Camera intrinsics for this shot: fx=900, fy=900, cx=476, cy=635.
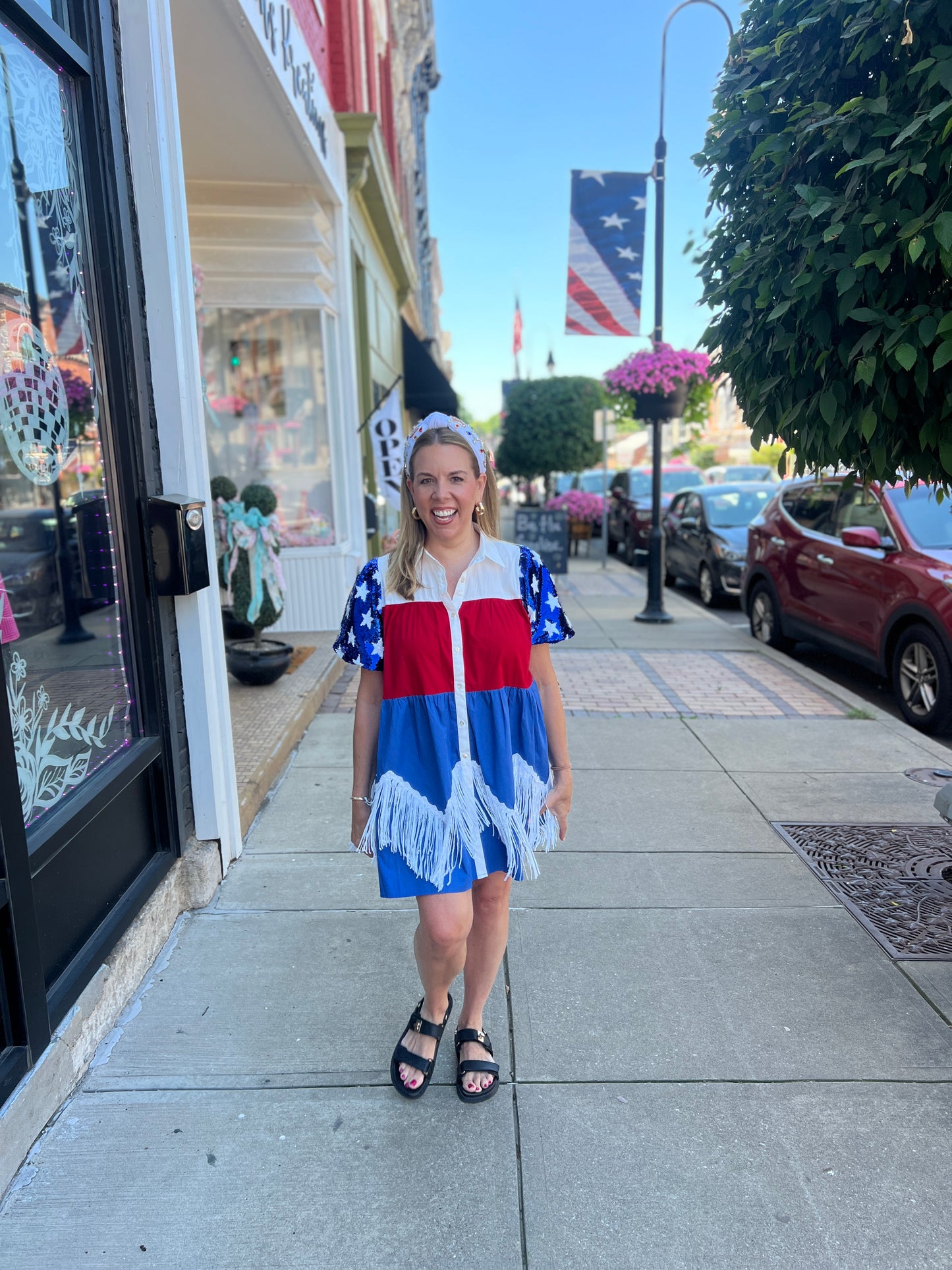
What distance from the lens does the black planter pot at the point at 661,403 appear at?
10531 millimetres

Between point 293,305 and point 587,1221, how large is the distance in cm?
713

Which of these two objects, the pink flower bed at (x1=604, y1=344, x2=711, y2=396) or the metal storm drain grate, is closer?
the metal storm drain grate

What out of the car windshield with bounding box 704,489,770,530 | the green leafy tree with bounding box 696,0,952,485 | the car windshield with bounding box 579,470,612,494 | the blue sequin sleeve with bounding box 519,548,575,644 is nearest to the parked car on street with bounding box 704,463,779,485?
the car windshield with bounding box 579,470,612,494

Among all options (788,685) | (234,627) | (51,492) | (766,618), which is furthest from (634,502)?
(51,492)

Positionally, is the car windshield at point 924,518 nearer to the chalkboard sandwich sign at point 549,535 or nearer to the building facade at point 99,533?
the building facade at point 99,533

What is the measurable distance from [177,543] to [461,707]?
145 cm

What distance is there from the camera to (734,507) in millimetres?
12438

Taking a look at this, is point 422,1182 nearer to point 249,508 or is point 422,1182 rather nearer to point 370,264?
point 249,508

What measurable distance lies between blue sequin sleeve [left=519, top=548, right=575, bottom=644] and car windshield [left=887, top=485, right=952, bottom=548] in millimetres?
4966

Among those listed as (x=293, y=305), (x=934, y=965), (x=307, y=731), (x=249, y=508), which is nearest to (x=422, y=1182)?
(x=934, y=965)

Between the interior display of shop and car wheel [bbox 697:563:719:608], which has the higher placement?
the interior display of shop

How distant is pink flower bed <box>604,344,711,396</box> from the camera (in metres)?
10.4

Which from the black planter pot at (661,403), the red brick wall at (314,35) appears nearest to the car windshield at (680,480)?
the black planter pot at (661,403)

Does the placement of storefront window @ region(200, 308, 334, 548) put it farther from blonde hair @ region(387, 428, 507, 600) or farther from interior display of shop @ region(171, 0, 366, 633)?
blonde hair @ region(387, 428, 507, 600)
